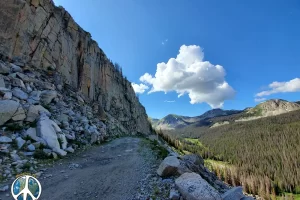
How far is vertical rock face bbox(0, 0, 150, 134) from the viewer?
27.5 metres

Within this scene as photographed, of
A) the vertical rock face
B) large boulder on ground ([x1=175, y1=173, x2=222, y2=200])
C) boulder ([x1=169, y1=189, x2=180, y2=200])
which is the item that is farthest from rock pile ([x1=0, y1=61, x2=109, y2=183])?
large boulder on ground ([x1=175, y1=173, x2=222, y2=200])

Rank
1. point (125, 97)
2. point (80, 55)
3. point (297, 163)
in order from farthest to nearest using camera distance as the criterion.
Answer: point (297, 163), point (125, 97), point (80, 55)

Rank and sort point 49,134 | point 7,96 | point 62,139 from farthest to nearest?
point 62,139
point 7,96
point 49,134

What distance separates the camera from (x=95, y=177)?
12.2 meters

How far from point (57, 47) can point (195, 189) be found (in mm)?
38000

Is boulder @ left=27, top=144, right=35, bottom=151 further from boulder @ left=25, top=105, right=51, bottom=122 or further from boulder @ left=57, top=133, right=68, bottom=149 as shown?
boulder @ left=25, top=105, right=51, bottom=122

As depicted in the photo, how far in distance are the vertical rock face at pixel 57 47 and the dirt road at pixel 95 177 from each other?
64.1 feet

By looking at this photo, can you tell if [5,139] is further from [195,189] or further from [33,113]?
[195,189]

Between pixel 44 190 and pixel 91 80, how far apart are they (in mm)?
41546

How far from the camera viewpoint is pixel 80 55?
47906 millimetres

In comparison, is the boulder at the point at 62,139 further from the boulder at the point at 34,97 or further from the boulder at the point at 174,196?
the boulder at the point at 174,196

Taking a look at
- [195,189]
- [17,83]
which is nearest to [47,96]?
[17,83]

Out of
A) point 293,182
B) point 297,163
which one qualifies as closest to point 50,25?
point 293,182

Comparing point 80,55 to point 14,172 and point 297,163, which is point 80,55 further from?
point 297,163
